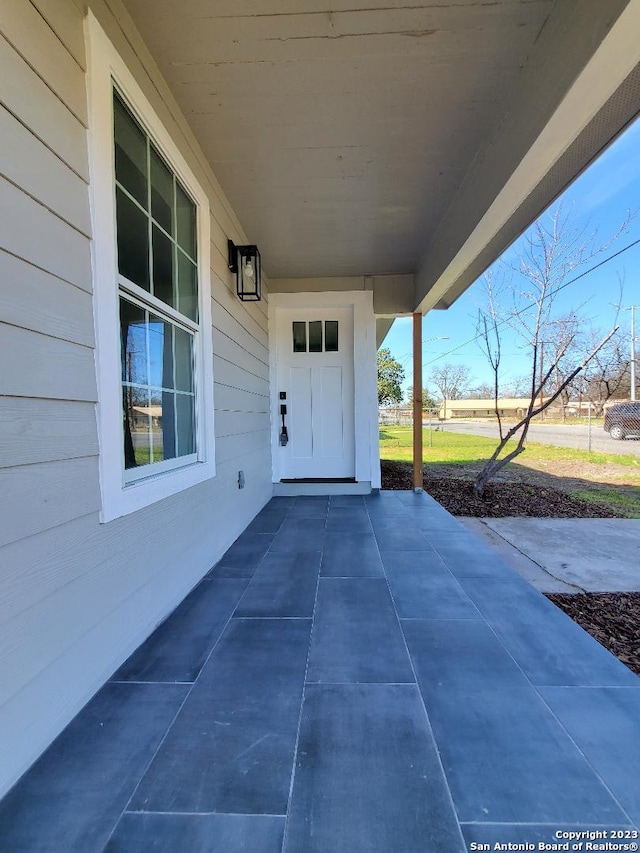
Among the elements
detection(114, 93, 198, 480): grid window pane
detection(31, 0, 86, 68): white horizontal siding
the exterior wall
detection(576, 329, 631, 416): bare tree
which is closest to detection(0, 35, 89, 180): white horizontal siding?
the exterior wall

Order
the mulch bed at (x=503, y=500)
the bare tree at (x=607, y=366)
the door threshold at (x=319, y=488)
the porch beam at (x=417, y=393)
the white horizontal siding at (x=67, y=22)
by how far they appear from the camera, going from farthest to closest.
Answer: the bare tree at (x=607, y=366)
the porch beam at (x=417, y=393)
the door threshold at (x=319, y=488)
the mulch bed at (x=503, y=500)
the white horizontal siding at (x=67, y=22)

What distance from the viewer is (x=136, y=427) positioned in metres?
1.66

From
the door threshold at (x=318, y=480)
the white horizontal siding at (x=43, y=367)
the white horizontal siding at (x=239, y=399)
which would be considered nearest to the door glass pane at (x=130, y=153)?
the white horizontal siding at (x=43, y=367)

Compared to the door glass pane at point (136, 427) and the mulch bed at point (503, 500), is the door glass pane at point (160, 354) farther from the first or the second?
the mulch bed at point (503, 500)

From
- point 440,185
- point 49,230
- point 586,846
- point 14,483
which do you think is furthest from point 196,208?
point 586,846

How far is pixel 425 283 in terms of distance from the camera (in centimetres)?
384

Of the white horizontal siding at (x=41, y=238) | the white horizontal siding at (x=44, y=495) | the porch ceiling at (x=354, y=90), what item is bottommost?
the white horizontal siding at (x=44, y=495)

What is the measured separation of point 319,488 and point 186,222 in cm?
299

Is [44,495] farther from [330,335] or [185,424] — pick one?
[330,335]

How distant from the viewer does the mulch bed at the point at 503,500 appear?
13.7 ft

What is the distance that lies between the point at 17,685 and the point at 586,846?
138 cm

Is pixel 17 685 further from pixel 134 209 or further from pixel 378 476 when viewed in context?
pixel 378 476

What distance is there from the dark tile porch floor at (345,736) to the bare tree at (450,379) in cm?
1926

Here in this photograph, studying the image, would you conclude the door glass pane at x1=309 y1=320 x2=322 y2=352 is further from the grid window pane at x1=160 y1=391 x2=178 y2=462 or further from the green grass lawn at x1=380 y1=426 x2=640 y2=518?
the green grass lawn at x1=380 y1=426 x2=640 y2=518
